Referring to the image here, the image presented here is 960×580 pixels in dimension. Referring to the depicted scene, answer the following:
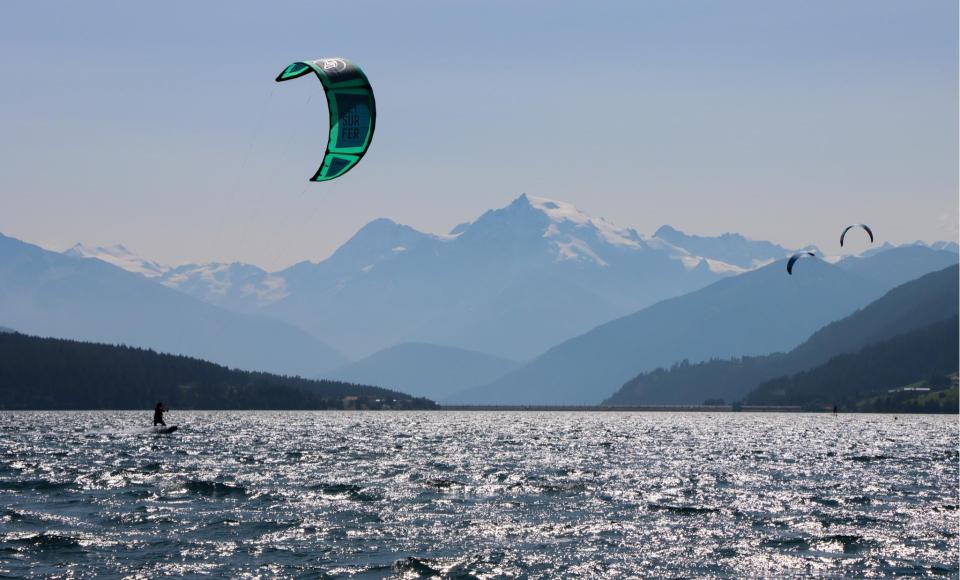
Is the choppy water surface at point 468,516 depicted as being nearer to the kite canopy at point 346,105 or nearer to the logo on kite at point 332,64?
the kite canopy at point 346,105

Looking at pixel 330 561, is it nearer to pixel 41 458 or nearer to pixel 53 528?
pixel 53 528

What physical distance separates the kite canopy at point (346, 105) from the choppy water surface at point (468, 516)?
16142mm

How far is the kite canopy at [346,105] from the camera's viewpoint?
Answer: 55406 millimetres

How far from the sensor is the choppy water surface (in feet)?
137

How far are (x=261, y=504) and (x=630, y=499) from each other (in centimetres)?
1773

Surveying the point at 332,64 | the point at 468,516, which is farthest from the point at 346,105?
the point at 468,516

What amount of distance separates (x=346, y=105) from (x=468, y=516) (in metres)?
19.2

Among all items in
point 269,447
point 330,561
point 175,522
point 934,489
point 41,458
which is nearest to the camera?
point 330,561

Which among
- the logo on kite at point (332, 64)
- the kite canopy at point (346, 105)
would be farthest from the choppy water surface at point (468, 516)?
the logo on kite at point (332, 64)

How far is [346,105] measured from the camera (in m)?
56.5

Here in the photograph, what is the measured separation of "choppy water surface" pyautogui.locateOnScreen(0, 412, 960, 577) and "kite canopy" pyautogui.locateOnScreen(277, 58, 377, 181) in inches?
636

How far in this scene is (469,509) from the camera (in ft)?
182

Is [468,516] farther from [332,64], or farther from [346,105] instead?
[332,64]

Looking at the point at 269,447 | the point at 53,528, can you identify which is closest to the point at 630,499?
the point at 53,528
